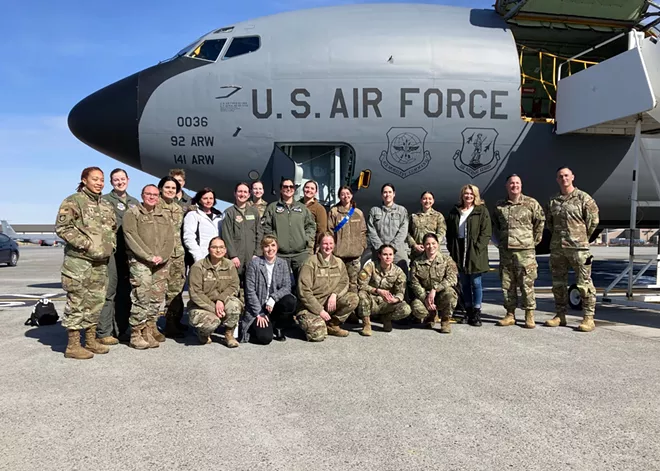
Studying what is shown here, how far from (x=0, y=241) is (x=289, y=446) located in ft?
68.9

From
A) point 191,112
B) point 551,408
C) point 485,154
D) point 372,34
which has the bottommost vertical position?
point 551,408

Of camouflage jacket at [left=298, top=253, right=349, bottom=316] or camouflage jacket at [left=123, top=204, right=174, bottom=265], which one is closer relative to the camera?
camouflage jacket at [left=123, top=204, right=174, bottom=265]

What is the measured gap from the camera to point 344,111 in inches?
293

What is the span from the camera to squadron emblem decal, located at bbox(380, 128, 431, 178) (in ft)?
24.7

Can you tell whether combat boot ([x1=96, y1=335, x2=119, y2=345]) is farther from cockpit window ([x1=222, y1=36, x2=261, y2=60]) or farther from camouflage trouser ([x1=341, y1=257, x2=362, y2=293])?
cockpit window ([x1=222, y1=36, x2=261, y2=60])

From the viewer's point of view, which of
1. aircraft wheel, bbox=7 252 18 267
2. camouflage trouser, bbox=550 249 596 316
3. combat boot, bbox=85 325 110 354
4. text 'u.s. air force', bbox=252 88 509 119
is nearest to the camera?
combat boot, bbox=85 325 110 354

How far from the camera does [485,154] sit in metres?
7.73

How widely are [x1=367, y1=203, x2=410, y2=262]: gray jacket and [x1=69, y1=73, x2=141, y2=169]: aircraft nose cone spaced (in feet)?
12.9

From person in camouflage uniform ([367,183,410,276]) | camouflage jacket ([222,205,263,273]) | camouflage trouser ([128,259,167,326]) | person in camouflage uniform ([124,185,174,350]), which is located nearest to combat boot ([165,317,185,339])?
person in camouflage uniform ([124,185,174,350])

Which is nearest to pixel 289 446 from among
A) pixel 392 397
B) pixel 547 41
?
pixel 392 397

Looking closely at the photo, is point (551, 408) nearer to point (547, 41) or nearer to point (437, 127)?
point (437, 127)

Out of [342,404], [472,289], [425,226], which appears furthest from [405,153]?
[342,404]

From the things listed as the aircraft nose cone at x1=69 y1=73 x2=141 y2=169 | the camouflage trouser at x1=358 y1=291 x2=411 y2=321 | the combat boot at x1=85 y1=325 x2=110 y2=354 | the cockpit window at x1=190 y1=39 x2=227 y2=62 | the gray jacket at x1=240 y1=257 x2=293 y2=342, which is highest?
the cockpit window at x1=190 y1=39 x2=227 y2=62

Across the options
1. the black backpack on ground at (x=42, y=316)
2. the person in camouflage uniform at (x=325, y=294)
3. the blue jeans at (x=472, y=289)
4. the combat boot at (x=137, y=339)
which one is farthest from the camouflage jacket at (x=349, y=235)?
the black backpack on ground at (x=42, y=316)
